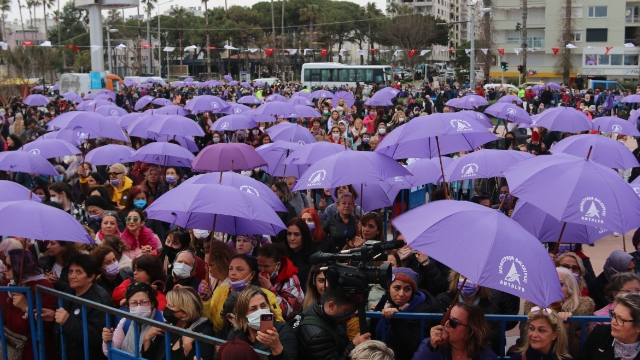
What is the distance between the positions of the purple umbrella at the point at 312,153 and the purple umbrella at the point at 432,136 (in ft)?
3.39

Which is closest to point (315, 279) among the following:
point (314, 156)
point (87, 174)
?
point (314, 156)

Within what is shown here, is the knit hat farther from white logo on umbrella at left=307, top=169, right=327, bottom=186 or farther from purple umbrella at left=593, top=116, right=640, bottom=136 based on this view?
purple umbrella at left=593, top=116, right=640, bottom=136

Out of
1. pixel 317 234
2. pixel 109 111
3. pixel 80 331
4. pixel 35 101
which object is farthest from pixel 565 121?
pixel 35 101

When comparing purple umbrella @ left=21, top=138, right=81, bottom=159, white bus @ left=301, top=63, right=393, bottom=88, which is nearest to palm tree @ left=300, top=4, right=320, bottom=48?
white bus @ left=301, top=63, right=393, bottom=88

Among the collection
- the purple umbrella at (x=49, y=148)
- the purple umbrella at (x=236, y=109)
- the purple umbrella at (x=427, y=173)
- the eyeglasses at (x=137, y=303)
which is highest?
the purple umbrella at (x=236, y=109)

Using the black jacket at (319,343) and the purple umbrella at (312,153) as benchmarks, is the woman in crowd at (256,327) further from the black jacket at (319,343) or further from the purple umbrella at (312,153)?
the purple umbrella at (312,153)

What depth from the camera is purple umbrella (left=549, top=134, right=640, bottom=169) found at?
7.77 metres

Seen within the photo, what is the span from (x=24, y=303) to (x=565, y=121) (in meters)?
8.82

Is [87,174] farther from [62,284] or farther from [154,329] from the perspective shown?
[154,329]

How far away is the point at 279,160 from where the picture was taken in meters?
10.2

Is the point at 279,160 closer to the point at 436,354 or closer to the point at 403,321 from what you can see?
the point at 403,321

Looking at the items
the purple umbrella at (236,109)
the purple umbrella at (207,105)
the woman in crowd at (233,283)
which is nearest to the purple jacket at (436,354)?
the woman in crowd at (233,283)

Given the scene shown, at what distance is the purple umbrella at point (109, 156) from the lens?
422 inches

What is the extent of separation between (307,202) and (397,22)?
7576cm
